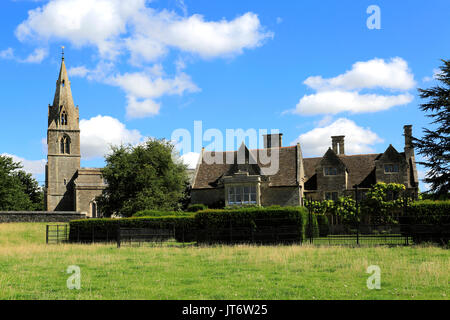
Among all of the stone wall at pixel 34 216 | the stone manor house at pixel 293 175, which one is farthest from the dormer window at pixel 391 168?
the stone wall at pixel 34 216

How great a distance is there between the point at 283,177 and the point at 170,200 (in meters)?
12.6

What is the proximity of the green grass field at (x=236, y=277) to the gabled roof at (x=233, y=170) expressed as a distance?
28431 millimetres

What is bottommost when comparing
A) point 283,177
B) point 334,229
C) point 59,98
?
point 334,229

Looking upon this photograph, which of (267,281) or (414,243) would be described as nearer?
(267,281)

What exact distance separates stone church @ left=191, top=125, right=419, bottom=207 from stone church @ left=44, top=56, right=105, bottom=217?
3224cm

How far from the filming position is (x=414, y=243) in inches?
925

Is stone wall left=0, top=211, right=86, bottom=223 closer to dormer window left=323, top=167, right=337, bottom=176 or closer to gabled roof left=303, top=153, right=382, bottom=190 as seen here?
gabled roof left=303, top=153, right=382, bottom=190

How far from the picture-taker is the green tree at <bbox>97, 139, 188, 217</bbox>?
4894cm

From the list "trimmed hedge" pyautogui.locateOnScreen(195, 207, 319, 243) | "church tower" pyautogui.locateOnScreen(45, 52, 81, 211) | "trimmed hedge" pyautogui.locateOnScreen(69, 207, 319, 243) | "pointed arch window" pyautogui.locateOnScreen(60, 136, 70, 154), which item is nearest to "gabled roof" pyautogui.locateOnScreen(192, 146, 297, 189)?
Answer: "trimmed hedge" pyautogui.locateOnScreen(69, 207, 319, 243)

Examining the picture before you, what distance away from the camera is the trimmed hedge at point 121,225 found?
3058cm
